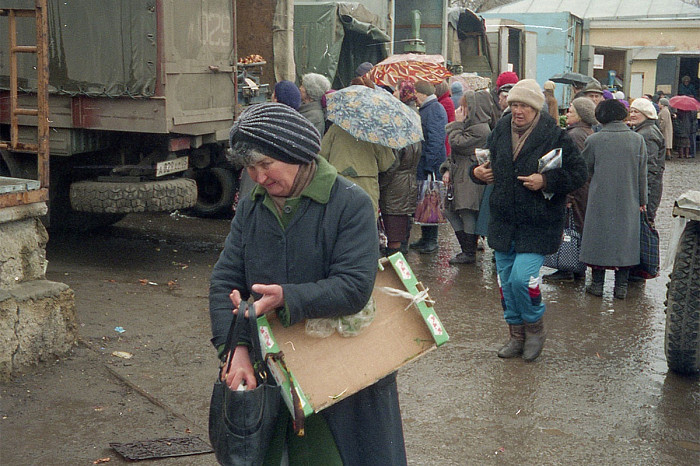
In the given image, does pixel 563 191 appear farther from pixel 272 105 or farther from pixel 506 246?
pixel 272 105

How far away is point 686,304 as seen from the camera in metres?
5.22

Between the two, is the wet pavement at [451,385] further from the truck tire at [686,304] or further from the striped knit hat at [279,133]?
the striped knit hat at [279,133]

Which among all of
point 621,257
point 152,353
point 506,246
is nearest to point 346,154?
point 506,246

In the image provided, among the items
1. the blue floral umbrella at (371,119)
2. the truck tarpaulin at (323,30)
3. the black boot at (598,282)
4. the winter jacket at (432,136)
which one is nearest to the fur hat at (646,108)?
the black boot at (598,282)

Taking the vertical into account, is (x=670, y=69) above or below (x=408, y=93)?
above

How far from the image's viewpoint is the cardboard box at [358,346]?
8.58ft

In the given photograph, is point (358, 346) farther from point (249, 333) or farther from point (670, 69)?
point (670, 69)

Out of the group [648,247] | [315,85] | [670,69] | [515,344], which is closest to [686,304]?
[515,344]

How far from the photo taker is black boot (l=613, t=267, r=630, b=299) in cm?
748

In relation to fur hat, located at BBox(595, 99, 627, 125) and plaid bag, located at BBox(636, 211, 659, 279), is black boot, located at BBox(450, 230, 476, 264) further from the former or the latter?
fur hat, located at BBox(595, 99, 627, 125)

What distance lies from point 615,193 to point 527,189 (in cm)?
207

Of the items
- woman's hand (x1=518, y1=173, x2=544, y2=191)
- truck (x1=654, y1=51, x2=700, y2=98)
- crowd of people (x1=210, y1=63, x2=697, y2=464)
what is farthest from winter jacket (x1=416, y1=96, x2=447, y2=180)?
truck (x1=654, y1=51, x2=700, y2=98)

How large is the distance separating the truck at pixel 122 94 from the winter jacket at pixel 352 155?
67.5 inches

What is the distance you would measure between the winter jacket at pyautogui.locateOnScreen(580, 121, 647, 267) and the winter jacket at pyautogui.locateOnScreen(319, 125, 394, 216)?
1859 mm
